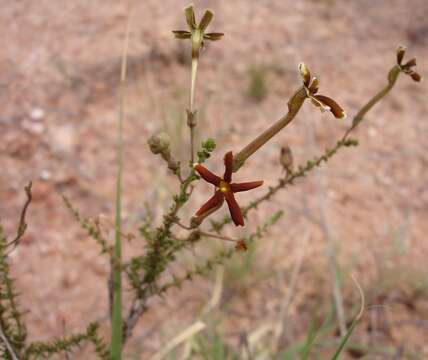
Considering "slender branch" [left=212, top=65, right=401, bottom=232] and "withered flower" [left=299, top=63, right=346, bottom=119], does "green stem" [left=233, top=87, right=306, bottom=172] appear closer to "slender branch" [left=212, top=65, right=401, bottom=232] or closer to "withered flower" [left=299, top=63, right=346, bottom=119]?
"withered flower" [left=299, top=63, right=346, bottom=119]

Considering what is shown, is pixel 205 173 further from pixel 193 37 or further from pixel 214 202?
pixel 193 37

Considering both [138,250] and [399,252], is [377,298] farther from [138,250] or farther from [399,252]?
[138,250]

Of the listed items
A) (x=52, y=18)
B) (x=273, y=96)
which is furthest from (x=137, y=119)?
(x=52, y=18)

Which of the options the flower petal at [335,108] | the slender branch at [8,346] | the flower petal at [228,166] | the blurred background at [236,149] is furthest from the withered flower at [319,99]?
the blurred background at [236,149]

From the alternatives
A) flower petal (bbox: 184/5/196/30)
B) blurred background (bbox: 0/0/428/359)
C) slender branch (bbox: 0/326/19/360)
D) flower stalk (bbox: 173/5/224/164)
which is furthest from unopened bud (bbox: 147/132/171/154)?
blurred background (bbox: 0/0/428/359)

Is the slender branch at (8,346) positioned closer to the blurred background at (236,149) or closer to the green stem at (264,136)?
the green stem at (264,136)
